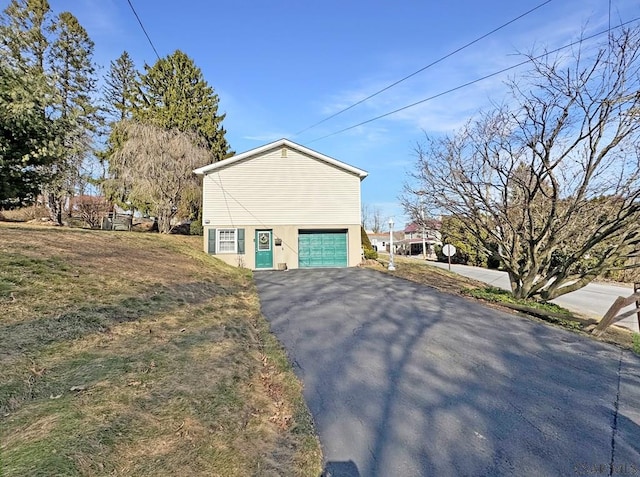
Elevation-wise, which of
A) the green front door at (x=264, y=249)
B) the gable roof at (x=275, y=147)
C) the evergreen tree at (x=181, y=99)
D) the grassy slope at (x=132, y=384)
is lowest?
the grassy slope at (x=132, y=384)

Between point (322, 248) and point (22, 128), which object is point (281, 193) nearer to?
point (322, 248)

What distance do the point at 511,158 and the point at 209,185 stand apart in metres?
12.3

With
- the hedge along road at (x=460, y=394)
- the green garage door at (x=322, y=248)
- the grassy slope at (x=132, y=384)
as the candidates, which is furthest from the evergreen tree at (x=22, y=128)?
the green garage door at (x=322, y=248)

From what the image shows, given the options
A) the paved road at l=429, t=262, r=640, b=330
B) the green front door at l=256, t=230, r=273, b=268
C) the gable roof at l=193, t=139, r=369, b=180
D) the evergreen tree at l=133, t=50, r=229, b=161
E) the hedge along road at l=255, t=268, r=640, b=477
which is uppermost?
the evergreen tree at l=133, t=50, r=229, b=161

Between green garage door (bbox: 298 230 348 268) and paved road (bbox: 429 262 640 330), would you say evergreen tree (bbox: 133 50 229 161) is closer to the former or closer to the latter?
green garage door (bbox: 298 230 348 268)

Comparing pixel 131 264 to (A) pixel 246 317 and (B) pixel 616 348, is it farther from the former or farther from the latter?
(B) pixel 616 348

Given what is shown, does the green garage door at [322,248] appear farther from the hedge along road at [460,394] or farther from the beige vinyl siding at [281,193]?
the hedge along road at [460,394]

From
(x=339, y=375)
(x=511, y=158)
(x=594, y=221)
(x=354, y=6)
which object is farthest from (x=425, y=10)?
(x=339, y=375)

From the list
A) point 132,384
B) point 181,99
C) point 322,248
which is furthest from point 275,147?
point 132,384

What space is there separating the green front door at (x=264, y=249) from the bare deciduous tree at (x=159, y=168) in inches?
228

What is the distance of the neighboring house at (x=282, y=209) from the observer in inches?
622

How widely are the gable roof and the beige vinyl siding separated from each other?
188 millimetres

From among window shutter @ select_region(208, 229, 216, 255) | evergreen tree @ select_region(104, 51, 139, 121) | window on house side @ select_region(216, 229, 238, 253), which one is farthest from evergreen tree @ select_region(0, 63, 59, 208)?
evergreen tree @ select_region(104, 51, 139, 121)

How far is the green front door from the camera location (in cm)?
1609
